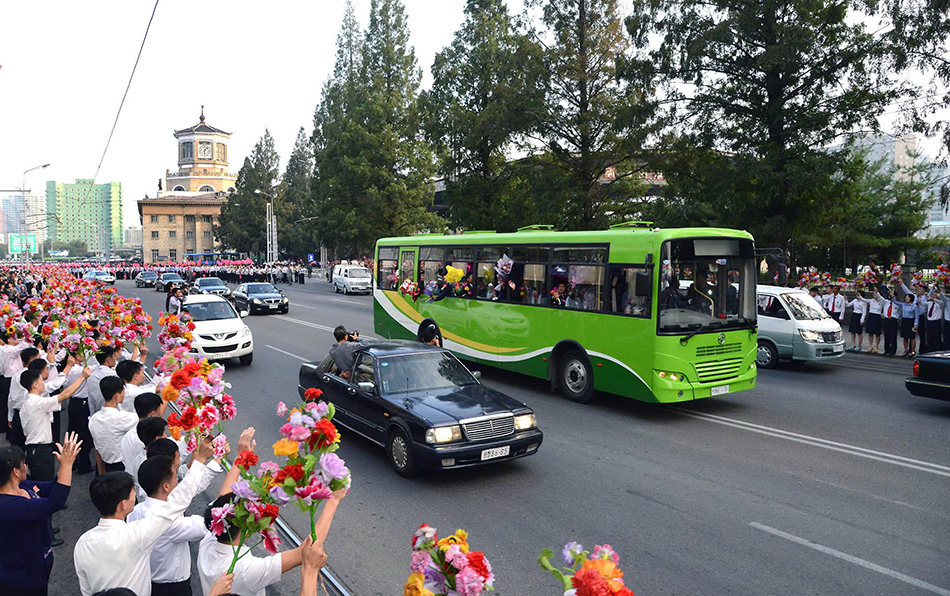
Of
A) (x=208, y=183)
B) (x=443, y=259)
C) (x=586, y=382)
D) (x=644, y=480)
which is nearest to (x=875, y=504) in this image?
(x=644, y=480)

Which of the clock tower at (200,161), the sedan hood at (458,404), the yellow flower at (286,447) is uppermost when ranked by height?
the clock tower at (200,161)

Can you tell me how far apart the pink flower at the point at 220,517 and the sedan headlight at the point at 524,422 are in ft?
16.1

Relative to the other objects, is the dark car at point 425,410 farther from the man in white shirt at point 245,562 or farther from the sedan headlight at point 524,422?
the man in white shirt at point 245,562

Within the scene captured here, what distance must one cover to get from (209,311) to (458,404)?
1082cm

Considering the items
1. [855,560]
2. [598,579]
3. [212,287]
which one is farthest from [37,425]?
[212,287]

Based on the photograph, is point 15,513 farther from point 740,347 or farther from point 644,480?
point 740,347

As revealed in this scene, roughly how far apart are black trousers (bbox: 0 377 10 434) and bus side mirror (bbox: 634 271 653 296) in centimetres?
913

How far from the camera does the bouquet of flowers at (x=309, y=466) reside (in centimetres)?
315

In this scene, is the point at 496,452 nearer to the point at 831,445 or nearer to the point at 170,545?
the point at 170,545

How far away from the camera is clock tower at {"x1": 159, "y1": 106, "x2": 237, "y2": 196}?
11494cm

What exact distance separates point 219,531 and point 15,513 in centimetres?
165

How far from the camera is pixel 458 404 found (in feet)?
26.5

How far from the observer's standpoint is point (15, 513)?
400 cm

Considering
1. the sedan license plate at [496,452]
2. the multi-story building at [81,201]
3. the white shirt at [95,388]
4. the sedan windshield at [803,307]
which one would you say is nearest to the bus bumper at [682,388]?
the sedan license plate at [496,452]
